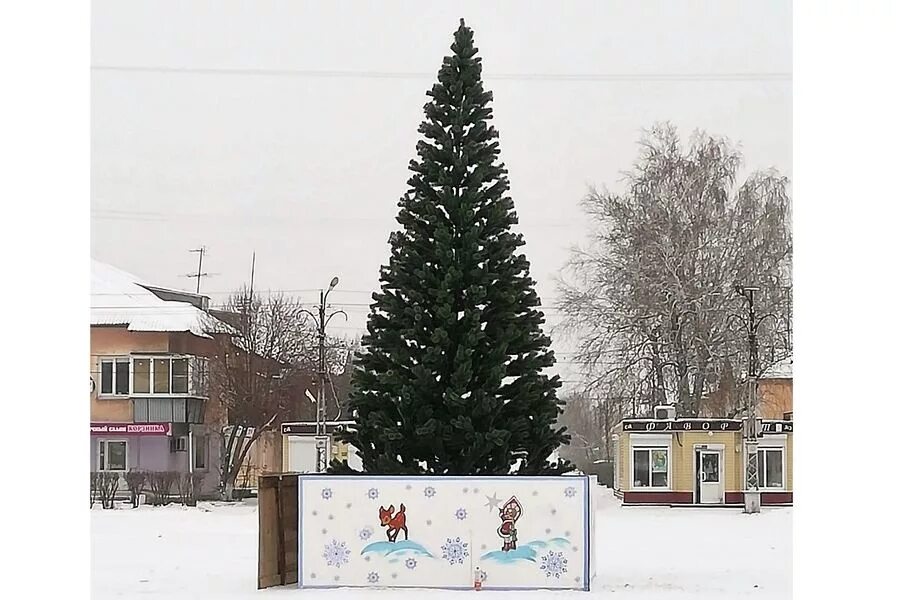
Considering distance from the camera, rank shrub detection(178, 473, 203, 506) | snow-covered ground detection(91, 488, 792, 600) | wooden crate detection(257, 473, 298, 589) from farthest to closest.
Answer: shrub detection(178, 473, 203, 506)
snow-covered ground detection(91, 488, 792, 600)
wooden crate detection(257, 473, 298, 589)

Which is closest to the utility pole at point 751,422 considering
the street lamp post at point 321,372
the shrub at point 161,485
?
the street lamp post at point 321,372

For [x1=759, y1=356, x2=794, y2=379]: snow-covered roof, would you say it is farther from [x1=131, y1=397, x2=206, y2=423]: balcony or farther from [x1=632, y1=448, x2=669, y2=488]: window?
[x1=131, y1=397, x2=206, y2=423]: balcony

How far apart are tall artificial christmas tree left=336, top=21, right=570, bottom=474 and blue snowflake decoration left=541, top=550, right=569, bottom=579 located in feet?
0.80

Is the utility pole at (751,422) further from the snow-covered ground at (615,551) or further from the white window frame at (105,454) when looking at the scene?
the white window frame at (105,454)

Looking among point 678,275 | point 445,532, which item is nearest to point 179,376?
point 445,532

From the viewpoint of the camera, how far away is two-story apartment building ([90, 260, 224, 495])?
4.28 meters

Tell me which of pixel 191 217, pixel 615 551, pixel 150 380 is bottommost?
pixel 615 551

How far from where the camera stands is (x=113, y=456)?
4.30 metres

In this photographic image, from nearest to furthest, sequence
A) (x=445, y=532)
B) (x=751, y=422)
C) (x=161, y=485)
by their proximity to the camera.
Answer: (x=445, y=532), (x=751, y=422), (x=161, y=485)

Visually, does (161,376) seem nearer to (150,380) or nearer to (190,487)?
(150,380)

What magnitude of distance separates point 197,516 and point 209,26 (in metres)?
1.42

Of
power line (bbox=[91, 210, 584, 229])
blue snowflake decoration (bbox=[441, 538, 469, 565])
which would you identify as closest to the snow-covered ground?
blue snowflake decoration (bbox=[441, 538, 469, 565])

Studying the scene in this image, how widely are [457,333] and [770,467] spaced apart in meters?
1.00
